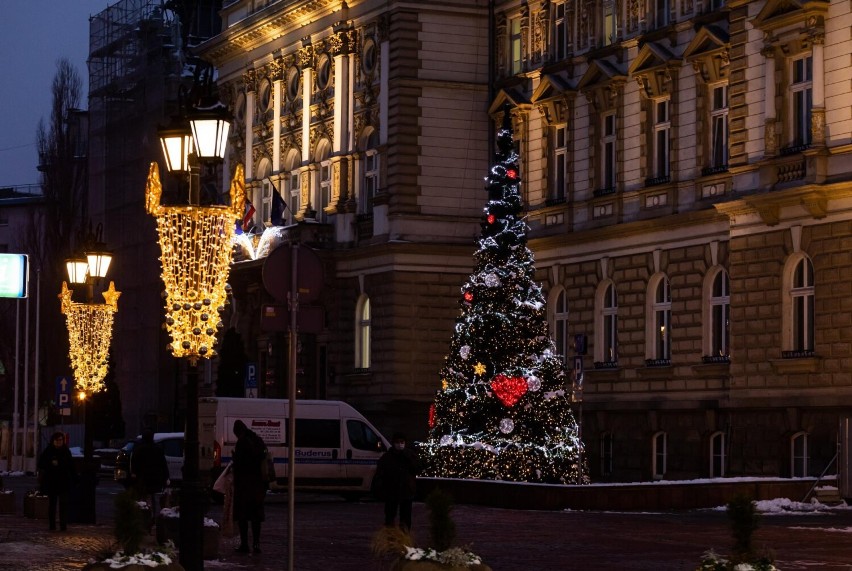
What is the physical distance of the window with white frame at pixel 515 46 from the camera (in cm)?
5806

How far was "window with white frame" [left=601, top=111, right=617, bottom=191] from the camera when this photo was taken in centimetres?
5200

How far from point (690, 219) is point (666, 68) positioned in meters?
4.09

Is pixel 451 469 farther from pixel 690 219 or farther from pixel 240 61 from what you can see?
pixel 240 61

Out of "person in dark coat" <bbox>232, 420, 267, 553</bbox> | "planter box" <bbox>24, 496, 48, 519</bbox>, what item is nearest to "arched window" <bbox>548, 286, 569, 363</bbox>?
"planter box" <bbox>24, 496, 48, 519</bbox>

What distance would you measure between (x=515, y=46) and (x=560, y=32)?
3761 mm

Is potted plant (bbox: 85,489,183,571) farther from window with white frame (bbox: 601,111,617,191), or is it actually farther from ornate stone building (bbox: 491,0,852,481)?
window with white frame (bbox: 601,111,617,191)

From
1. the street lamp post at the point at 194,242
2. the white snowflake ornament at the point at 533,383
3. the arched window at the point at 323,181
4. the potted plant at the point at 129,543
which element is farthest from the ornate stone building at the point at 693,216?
the potted plant at the point at 129,543

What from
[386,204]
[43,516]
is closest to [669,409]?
[386,204]

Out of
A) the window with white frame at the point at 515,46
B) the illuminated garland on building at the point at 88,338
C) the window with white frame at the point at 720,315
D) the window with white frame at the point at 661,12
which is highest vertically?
Result: the window with white frame at the point at 515,46

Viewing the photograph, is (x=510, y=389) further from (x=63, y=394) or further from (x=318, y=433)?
(x=63, y=394)

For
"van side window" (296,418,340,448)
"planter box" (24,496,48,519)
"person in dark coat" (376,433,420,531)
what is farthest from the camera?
"van side window" (296,418,340,448)

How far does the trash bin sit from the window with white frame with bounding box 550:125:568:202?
2420 centimetres

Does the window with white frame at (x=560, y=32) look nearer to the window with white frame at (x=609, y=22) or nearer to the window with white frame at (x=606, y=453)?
the window with white frame at (x=609, y=22)

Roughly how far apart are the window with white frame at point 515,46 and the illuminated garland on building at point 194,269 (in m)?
35.8
